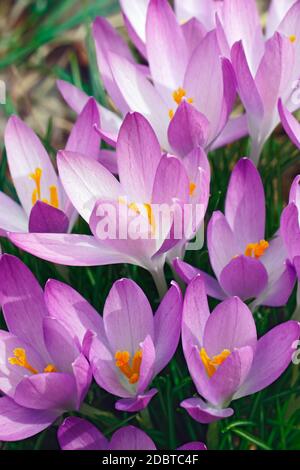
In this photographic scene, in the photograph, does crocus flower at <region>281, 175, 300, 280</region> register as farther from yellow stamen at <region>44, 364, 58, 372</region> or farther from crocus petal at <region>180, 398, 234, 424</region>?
yellow stamen at <region>44, 364, 58, 372</region>

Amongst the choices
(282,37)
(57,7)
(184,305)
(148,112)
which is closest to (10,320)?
(184,305)

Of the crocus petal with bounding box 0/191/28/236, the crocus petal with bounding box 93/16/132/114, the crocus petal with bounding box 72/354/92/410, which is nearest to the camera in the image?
the crocus petal with bounding box 72/354/92/410

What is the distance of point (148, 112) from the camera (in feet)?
3.88

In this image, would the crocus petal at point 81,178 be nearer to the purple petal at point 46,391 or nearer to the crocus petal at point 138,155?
the crocus petal at point 138,155

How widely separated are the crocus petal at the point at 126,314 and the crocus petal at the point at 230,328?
0.08m

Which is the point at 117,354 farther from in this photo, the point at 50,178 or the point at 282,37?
the point at 282,37

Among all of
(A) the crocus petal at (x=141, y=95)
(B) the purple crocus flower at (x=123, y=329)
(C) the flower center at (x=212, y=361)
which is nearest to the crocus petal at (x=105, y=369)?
(B) the purple crocus flower at (x=123, y=329)

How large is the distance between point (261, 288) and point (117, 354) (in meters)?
0.21

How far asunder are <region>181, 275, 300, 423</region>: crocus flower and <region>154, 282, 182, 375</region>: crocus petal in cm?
2

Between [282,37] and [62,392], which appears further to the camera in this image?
[282,37]

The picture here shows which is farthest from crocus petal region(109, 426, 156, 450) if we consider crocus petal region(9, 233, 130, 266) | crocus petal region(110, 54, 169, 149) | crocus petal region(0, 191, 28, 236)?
crocus petal region(110, 54, 169, 149)

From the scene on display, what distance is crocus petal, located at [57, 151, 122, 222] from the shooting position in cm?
101

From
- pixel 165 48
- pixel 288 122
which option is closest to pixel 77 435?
pixel 288 122

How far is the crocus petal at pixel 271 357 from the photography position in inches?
36.9
